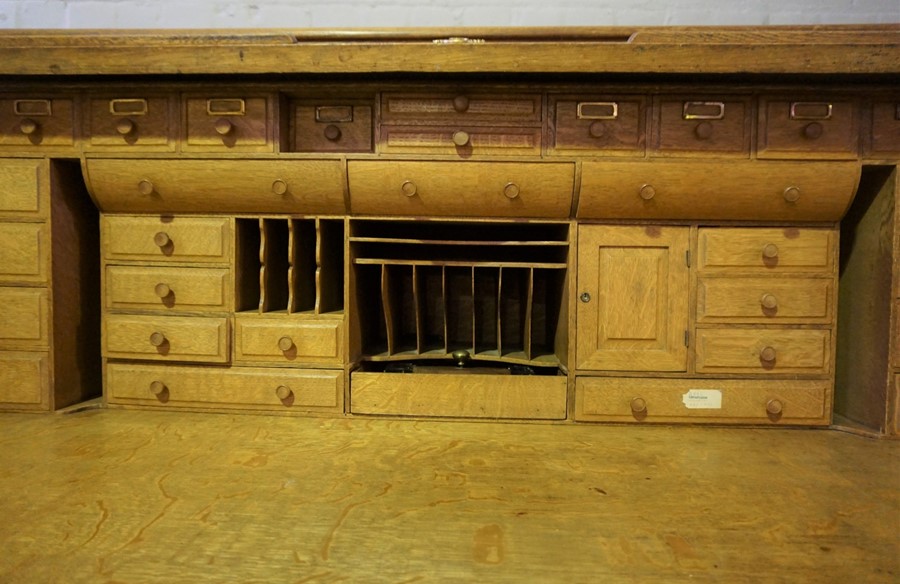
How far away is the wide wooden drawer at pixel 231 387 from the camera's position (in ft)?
5.52

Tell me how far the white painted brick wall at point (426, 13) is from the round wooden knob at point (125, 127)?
3.03ft

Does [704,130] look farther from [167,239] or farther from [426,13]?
[167,239]

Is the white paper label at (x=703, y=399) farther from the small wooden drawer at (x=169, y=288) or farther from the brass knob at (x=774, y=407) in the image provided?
the small wooden drawer at (x=169, y=288)

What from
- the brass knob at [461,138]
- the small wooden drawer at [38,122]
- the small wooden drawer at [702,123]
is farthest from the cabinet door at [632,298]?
the small wooden drawer at [38,122]

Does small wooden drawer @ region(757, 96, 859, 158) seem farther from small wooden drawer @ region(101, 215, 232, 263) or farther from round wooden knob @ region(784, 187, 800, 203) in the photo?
small wooden drawer @ region(101, 215, 232, 263)

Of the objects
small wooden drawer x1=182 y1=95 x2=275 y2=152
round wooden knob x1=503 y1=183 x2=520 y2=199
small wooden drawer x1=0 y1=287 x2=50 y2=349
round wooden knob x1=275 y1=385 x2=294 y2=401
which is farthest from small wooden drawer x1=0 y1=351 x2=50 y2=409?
round wooden knob x1=503 y1=183 x2=520 y2=199

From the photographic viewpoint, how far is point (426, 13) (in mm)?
2219

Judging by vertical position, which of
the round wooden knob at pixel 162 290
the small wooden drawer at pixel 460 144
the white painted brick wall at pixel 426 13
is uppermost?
the white painted brick wall at pixel 426 13

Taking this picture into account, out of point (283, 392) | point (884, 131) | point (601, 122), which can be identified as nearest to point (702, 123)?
point (601, 122)

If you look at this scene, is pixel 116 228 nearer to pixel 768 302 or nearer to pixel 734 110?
pixel 734 110

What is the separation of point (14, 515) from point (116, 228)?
993 mm

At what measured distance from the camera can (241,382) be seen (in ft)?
5.54

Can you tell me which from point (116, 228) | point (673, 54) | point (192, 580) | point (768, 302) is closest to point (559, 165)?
point (673, 54)

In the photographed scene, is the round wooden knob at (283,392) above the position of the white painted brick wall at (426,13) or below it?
below
